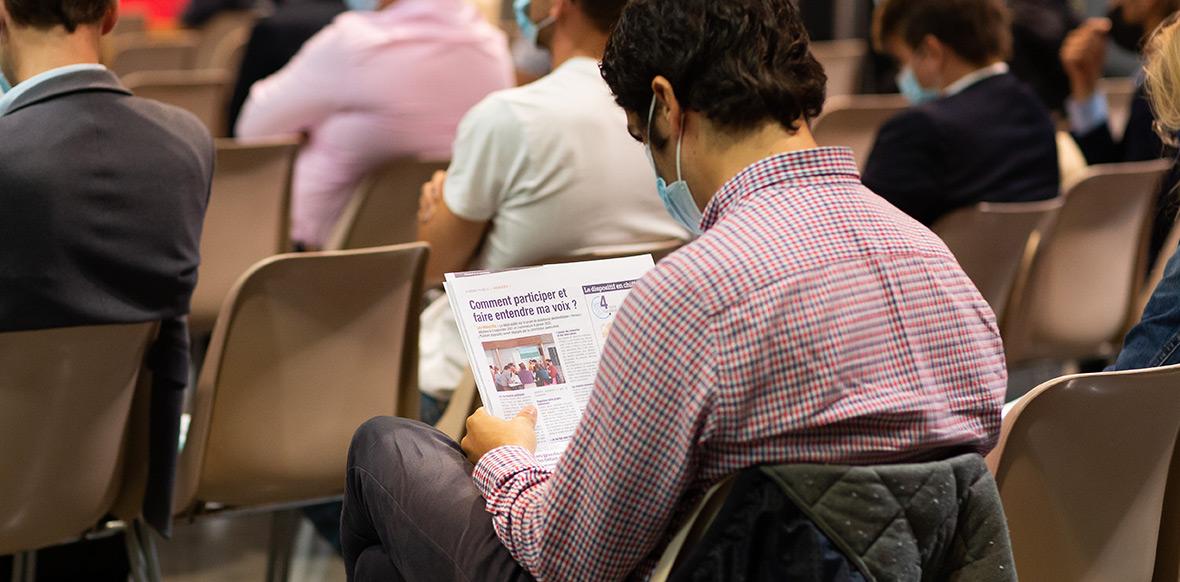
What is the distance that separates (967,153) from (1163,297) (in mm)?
1321

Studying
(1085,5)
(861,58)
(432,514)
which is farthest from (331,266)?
(1085,5)

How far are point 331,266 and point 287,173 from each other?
1258 mm

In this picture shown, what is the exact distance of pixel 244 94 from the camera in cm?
498

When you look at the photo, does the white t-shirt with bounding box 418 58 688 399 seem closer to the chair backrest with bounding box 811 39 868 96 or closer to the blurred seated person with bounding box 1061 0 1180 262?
the blurred seated person with bounding box 1061 0 1180 262

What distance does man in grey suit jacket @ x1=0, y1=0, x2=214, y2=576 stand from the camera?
213cm

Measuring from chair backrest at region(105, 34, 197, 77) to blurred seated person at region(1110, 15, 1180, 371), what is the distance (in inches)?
193

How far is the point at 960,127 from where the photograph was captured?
132 inches

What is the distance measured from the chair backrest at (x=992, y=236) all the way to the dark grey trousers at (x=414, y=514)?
5.65ft

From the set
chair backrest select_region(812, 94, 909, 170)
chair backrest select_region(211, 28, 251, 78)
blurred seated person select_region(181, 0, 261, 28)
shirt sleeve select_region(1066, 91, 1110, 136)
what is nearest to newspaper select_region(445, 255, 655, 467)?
chair backrest select_region(812, 94, 909, 170)

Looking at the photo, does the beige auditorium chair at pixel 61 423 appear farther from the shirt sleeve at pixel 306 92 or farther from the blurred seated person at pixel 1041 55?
the blurred seated person at pixel 1041 55

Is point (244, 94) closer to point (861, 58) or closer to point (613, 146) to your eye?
point (613, 146)

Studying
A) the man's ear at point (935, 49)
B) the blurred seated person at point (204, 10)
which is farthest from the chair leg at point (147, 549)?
the blurred seated person at point (204, 10)

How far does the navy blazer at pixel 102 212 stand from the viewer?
2.13 m

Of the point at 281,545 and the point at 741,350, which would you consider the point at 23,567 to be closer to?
the point at 281,545
